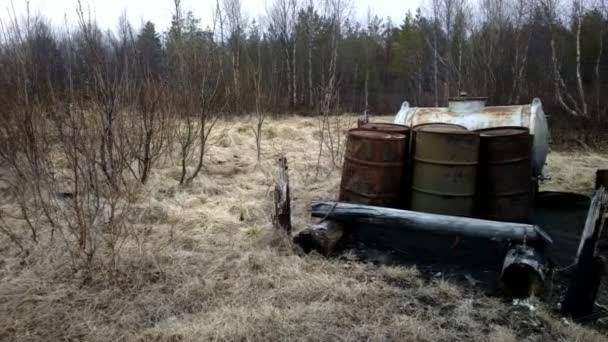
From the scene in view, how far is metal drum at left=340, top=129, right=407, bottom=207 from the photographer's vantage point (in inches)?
185

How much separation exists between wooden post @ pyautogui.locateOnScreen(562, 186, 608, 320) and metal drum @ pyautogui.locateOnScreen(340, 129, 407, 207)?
80.9 inches

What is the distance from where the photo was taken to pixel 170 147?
24.6ft

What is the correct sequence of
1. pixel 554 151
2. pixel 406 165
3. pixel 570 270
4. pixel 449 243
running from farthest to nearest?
pixel 554 151 → pixel 406 165 → pixel 449 243 → pixel 570 270

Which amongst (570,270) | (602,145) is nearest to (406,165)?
(570,270)

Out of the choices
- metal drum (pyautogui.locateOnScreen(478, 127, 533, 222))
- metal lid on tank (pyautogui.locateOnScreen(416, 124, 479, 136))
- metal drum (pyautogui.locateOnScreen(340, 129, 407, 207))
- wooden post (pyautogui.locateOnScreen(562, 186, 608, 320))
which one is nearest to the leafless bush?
metal drum (pyautogui.locateOnScreen(340, 129, 407, 207))

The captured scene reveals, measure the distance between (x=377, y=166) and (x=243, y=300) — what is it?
227 centimetres

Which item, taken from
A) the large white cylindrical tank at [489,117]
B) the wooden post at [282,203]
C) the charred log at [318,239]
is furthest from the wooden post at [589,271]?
the large white cylindrical tank at [489,117]

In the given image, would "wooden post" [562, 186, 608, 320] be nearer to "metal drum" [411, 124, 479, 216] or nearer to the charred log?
"metal drum" [411, 124, 479, 216]

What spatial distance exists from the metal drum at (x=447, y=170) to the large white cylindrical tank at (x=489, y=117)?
4.19 ft

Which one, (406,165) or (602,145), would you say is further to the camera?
(602,145)

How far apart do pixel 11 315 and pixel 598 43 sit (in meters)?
19.2

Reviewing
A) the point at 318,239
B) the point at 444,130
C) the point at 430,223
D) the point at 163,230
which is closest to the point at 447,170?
the point at 444,130

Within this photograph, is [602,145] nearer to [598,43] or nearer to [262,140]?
[598,43]

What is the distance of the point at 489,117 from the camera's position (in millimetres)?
5746
